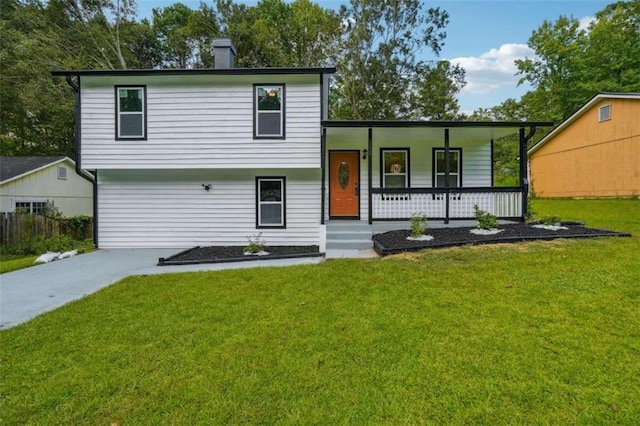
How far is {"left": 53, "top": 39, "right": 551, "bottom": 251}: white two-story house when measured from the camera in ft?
29.1

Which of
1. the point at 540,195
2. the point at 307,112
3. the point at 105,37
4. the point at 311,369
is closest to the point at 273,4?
the point at 105,37

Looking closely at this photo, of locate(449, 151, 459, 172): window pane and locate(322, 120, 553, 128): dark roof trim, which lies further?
locate(449, 151, 459, 172): window pane

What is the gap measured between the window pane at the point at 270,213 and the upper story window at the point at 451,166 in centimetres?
501

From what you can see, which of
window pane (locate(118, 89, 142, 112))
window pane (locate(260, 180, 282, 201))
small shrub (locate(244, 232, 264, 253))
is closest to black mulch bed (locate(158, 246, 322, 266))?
small shrub (locate(244, 232, 264, 253))

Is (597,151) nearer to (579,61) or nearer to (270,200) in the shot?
(579,61)

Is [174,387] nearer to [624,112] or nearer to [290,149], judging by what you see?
[290,149]

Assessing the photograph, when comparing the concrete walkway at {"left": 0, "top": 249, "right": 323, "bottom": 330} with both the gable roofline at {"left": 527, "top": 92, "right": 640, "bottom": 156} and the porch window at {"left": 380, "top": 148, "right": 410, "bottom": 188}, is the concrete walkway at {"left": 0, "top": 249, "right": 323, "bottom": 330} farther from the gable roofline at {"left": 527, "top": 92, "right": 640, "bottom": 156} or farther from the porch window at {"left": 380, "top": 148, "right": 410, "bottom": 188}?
the gable roofline at {"left": 527, "top": 92, "right": 640, "bottom": 156}

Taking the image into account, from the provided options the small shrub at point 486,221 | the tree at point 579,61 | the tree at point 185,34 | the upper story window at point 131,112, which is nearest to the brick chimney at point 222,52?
the upper story window at point 131,112

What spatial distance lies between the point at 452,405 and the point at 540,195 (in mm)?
23726

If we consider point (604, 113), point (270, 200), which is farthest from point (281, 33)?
point (604, 113)

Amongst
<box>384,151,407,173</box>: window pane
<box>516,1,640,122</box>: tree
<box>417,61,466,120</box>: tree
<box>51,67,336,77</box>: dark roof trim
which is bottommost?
<box>384,151,407,173</box>: window pane

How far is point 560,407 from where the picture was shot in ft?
7.20

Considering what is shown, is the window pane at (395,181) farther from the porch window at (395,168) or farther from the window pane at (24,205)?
the window pane at (24,205)

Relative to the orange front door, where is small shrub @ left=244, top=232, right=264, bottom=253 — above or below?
below
